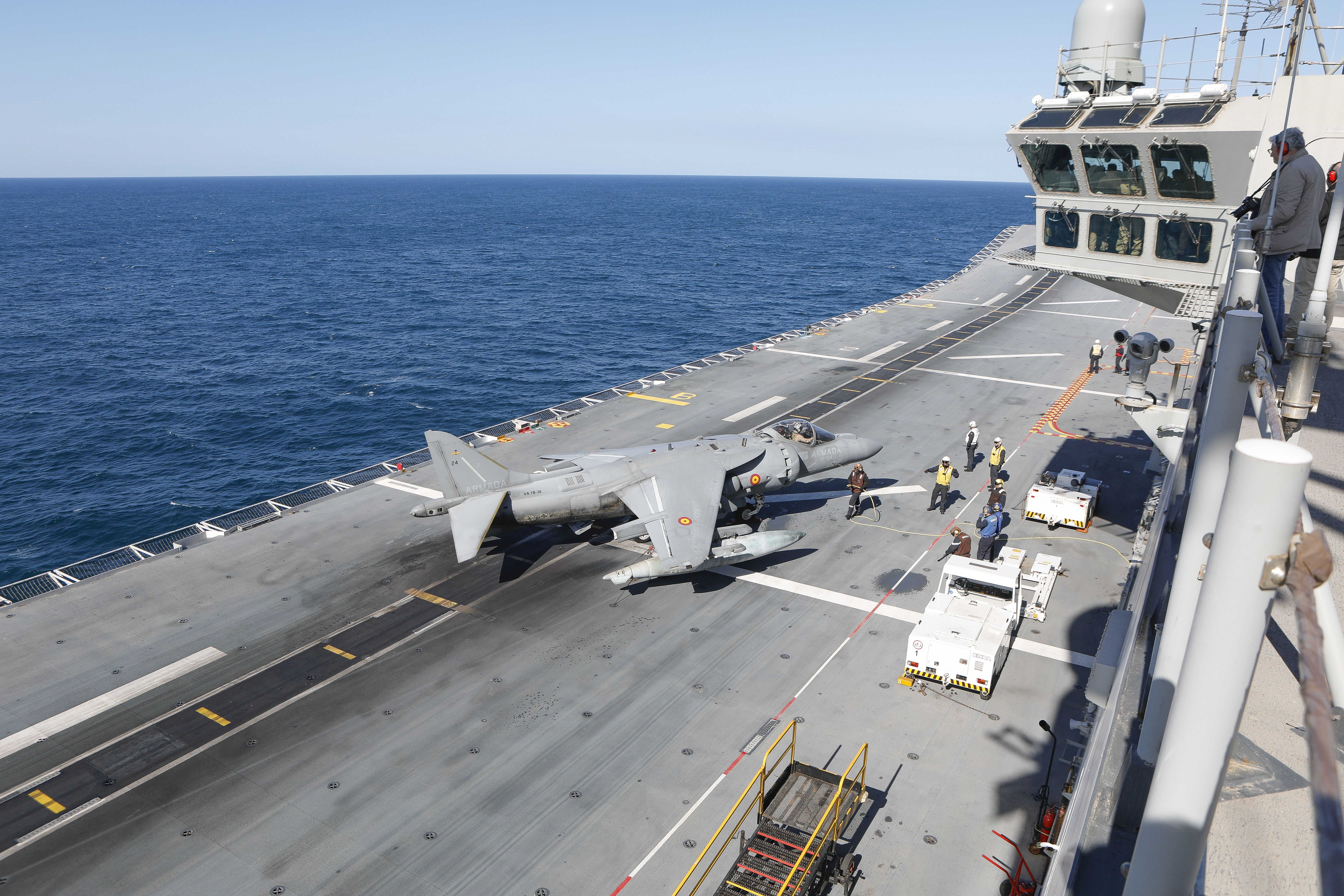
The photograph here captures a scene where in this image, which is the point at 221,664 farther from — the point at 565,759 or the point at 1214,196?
the point at 1214,196

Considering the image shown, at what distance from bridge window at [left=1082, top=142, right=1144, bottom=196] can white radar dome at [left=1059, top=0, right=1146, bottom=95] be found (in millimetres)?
4482

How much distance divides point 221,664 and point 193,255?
5820 inches

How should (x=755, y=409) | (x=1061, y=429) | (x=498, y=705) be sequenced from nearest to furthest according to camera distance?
(x=498, y=705)
(x=1061, y=429)
(x=755, y=409)

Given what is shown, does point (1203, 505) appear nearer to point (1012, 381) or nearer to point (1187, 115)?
point (1187, 115)

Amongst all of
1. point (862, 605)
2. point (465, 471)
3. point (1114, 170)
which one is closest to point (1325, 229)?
point (862, 605)

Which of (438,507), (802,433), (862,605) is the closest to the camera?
(862,605)

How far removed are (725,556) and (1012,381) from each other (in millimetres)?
31326

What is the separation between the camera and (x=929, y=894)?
15344mm

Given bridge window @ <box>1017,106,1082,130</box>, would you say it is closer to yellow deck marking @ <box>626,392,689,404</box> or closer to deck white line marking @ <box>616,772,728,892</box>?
yellow deck marking @ <box>626,392,689,404</box>

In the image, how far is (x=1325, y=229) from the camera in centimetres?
1145

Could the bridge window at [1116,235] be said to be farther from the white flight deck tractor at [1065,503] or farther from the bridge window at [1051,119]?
the white flight deck tractor at [1065,503]

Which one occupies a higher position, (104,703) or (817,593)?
(817,593)

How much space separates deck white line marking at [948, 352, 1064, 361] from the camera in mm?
55281

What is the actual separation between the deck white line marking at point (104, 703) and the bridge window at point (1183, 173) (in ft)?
109
